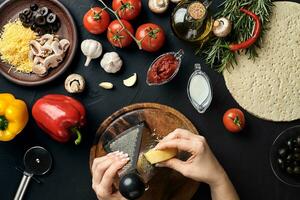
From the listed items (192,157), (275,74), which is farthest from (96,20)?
(275,74)

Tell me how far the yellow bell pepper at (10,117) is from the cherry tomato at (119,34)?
18.1 inches

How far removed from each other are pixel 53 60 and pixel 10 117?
0.29 m

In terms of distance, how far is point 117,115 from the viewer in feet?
7.02

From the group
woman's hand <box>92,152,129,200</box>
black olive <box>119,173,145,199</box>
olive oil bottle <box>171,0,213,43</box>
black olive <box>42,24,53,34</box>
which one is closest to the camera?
black olive <box>119,173,145,199</box>

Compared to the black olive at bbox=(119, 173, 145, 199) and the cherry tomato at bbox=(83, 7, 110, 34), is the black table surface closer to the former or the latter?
the cherry tomato at bbox=(83, 7, 110, 34)

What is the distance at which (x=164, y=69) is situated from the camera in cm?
212

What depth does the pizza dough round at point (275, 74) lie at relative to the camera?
2.18 m

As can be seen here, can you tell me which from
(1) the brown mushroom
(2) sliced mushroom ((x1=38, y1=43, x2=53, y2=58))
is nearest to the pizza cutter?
(2) sliced mushroom ((x1=38, y1=43, x2=53, y2=58))

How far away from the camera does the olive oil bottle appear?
80.3 inches

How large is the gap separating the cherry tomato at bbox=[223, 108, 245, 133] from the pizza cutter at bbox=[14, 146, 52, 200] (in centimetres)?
76

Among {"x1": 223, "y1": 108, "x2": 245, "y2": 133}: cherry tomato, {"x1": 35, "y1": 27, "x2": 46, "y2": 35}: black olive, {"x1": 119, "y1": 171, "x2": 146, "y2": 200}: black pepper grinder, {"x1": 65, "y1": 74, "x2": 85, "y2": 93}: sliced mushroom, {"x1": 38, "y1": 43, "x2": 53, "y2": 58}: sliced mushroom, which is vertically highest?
{"x1": 35, "y1": 27, "x2": 46, "y2": 35}: black olive

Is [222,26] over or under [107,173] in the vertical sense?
over

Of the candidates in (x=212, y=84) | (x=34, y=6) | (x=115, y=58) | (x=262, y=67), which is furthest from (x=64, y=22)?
(x=262, y=67)

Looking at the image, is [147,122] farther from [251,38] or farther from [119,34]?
[251,38]
